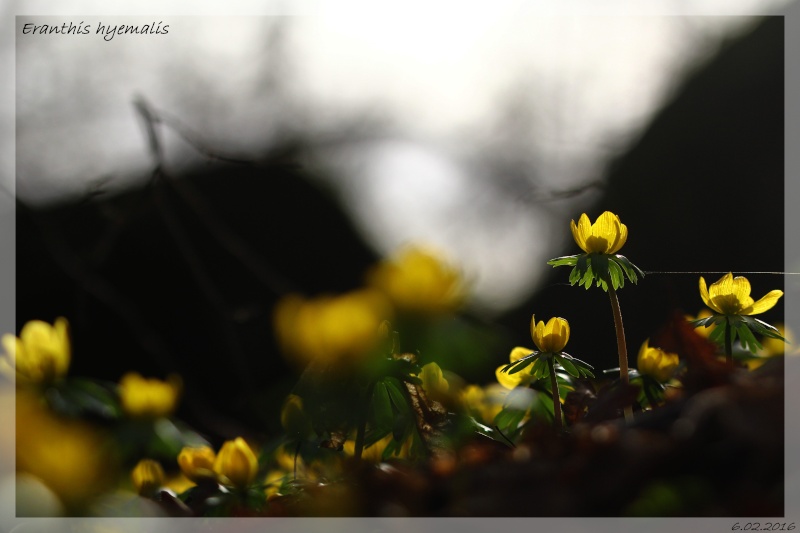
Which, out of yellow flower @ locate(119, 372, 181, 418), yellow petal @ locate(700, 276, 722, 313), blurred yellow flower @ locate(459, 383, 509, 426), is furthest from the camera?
yellow flower @ locate(119, 372, 181, 418)

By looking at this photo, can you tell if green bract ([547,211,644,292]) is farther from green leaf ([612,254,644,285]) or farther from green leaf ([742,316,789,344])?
green leaf ([742,316,789,344])

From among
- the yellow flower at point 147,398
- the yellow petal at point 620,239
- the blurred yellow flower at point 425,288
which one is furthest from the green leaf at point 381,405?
the yellow flower at point 147,398

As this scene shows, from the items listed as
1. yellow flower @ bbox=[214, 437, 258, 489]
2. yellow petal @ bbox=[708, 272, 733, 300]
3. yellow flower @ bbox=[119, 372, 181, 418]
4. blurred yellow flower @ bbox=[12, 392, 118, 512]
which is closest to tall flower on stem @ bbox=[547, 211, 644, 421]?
yellow petal @ bbox=[708, 272, 733, 300]

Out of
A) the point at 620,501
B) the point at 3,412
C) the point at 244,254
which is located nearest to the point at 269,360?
the point at 244,254

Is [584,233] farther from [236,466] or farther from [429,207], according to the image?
[429,207]

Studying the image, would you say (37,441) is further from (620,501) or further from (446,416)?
(620,501)

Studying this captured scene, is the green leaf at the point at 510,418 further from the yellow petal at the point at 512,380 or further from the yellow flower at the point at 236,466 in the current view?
the yellow flower at the point at 236,466
